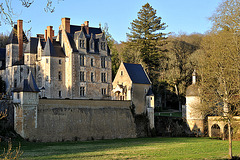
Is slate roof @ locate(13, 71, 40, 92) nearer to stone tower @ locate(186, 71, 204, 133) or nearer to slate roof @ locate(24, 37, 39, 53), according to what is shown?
slate roof @ locate(24, 37, 39, 53)

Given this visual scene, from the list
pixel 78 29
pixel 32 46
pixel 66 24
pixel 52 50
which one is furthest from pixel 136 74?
pixel 32 46

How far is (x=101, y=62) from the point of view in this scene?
44.3m

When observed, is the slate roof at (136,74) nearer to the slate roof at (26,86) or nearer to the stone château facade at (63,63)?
the stone château facade at (63,63)

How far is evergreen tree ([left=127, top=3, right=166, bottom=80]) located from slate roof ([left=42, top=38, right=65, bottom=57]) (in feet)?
45.0

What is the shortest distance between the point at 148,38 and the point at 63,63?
52.6 ft

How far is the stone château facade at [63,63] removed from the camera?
4064 cm

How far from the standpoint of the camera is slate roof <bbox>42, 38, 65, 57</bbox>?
1590 inches

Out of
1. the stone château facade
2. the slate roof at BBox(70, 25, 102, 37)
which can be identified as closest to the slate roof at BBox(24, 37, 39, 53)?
the stone château facade

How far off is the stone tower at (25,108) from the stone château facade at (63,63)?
9444 mm

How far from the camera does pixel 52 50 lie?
→ 40.7 m

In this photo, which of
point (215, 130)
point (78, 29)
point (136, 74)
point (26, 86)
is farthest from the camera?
point (78, 29)

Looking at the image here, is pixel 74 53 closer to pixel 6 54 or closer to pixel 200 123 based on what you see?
pixel 6 54

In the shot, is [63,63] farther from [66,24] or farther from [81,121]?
[81,121]

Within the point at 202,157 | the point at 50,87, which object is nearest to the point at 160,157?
the point at 202,157
